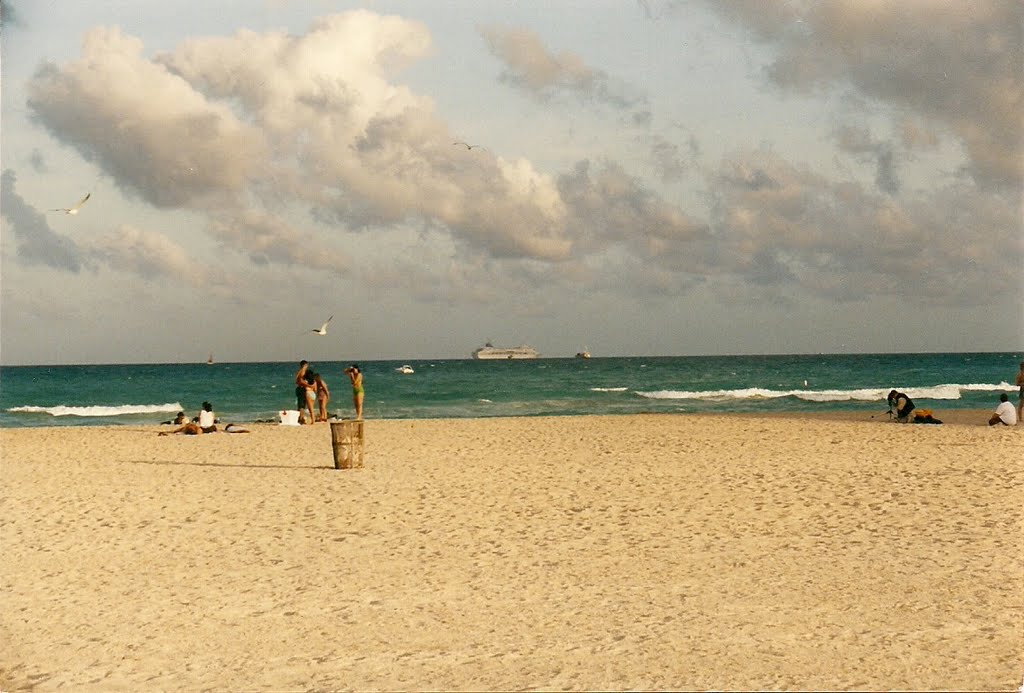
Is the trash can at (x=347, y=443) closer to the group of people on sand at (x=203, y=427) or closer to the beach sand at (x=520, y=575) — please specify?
the beach sand at (x=520, y=575)

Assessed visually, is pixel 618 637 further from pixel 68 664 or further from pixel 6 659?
pixel 6 659

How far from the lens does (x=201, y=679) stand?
5.81m

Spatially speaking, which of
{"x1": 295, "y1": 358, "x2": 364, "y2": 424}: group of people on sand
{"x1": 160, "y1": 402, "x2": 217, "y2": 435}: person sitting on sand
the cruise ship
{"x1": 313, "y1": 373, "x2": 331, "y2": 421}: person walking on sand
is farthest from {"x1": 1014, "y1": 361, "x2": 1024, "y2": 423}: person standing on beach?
the cruise ship

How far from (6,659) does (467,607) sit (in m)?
3.29

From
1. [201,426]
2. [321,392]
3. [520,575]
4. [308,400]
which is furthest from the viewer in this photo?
[321,392]

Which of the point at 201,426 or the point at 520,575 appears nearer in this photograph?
the point at 520,575

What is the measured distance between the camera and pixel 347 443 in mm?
14617

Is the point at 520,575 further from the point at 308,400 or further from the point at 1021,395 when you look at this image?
the point at 1021,395

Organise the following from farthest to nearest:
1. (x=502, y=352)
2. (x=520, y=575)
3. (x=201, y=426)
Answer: (x=502, y=352) < (x=201, y=426) < (x=520, y=575)

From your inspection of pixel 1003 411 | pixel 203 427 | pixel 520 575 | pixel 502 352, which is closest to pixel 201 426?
pixel 203 427

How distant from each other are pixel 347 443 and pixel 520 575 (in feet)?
23.4

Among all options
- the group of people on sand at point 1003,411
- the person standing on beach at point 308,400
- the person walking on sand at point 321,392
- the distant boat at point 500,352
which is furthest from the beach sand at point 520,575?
the distant boat at point 500,352

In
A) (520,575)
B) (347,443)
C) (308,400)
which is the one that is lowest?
(520,575)

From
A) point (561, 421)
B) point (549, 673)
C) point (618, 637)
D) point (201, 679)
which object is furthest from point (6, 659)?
point (561, 421)
